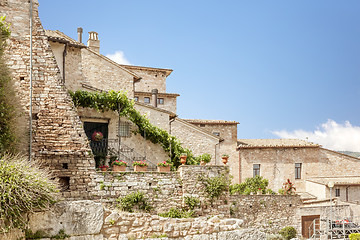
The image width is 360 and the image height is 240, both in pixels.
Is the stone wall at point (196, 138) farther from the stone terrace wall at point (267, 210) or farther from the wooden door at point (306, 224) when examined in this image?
the wooden door at point (306, 224)

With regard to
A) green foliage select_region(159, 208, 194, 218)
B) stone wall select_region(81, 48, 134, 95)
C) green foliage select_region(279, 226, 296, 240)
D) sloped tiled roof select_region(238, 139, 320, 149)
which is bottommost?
green foliage select_region(279, 226, 296, 240)

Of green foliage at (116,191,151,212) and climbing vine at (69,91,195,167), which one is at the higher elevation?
climbing vine at (69,91,195,167)

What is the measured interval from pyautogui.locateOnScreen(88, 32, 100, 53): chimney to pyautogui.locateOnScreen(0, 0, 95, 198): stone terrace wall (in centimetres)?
1404

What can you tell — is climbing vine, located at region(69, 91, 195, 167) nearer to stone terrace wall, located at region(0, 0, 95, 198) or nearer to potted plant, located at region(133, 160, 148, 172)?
potted plant, located at region(133, 160, 148, 172)

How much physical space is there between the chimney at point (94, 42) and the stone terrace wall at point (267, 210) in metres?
14.8

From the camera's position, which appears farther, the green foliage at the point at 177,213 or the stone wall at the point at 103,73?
the stone wall at the point at 103,73

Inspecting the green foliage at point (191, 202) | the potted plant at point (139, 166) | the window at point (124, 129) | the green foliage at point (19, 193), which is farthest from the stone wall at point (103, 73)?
the green foliage at point (19, 193)

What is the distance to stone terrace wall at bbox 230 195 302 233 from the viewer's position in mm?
19969

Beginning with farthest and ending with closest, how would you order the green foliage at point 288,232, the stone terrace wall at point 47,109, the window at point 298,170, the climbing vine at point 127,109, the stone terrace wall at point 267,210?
1. the window at point 298,170
2. the green foliage at point 288,232
3. the stone terrace wall at point 267,210
4. the climbing vine at point 127,109
5. the stone terrace wall at point 47,109

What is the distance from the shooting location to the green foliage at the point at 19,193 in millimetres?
8219

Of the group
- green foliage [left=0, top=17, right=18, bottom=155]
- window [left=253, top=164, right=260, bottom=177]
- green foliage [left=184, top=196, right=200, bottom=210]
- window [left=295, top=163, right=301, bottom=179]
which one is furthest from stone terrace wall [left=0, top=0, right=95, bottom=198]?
window [left=295, top=163, right=301, bottom=179]

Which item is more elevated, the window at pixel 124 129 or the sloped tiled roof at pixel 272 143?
the window at pixel 124 129

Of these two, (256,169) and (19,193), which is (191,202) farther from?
(256,169)

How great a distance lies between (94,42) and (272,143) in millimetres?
16683
